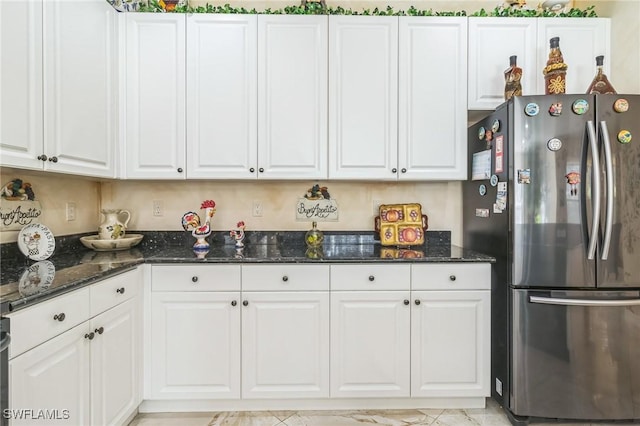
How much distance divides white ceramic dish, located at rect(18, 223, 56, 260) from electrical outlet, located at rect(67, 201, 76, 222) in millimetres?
431

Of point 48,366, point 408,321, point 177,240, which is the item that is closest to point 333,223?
point 408,321

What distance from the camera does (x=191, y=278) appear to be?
6.12ft

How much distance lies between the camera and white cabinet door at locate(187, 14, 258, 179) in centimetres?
212

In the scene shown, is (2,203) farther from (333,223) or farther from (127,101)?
(333,223)

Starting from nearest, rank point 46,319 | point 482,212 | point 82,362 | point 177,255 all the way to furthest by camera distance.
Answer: point 46,319 → point 82,362 → point 177,255 → point 482,212

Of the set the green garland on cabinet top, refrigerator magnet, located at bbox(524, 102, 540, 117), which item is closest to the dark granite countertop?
refrigerator magnet, located at bbox(524, 102, 540, 117)

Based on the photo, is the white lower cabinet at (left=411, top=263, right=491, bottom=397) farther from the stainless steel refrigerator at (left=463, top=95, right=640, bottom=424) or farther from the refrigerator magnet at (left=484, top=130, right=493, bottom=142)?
the refrigerator magnet at (left=484, top=130, right=493, bottom=142)

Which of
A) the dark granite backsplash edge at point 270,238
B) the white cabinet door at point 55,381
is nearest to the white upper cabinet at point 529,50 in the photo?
the dark granite backsplash edge at point 270,238

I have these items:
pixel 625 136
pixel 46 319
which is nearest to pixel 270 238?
pixel 46 319

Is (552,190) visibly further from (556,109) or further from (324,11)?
(324,11)

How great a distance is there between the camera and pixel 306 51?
2133 millimetres

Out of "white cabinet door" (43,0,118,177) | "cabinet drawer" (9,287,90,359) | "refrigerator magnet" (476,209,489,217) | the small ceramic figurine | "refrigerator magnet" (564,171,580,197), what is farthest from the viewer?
the small ceramic figurine

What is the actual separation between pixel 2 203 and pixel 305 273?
5.22 ft

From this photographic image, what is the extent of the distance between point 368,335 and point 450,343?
1.57 feet
